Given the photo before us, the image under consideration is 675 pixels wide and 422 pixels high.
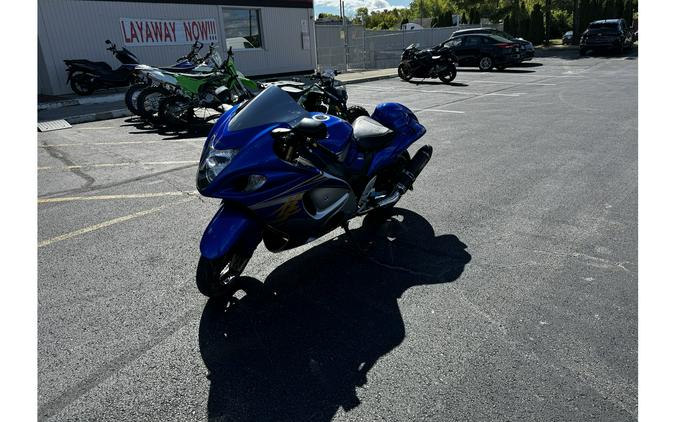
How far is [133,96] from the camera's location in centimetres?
1052

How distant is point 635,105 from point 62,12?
1612cm

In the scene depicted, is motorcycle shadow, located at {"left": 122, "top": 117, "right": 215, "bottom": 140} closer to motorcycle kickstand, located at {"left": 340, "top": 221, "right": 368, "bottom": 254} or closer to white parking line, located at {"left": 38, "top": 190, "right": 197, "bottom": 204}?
white parking line, located at {"left": 38, "top": 190, "right": 197, "bottom": 204}

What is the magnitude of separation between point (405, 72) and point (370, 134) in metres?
15.1

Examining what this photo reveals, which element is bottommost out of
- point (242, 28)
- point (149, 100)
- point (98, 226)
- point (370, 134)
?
point (98, 226)

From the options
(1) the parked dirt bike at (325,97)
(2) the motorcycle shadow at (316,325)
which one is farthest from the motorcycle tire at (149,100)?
(2) the motorcycle shadow at (316,325)

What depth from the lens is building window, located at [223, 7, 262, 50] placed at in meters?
18.5

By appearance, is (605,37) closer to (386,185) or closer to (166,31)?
(166,31)

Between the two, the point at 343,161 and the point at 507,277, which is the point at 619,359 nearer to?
the point at 507,277

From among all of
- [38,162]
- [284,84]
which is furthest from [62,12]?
[284,84]

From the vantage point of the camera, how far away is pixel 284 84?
4242 mm

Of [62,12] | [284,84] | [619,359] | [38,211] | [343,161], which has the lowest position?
[619,359]

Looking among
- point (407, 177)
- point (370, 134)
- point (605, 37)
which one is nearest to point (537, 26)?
point (605, 37)

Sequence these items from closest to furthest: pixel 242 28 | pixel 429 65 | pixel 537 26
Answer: pixel 429 65 → pixel 242 28 → pixel 537 26

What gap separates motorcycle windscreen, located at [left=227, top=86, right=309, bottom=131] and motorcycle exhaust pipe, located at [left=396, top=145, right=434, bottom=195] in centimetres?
156
